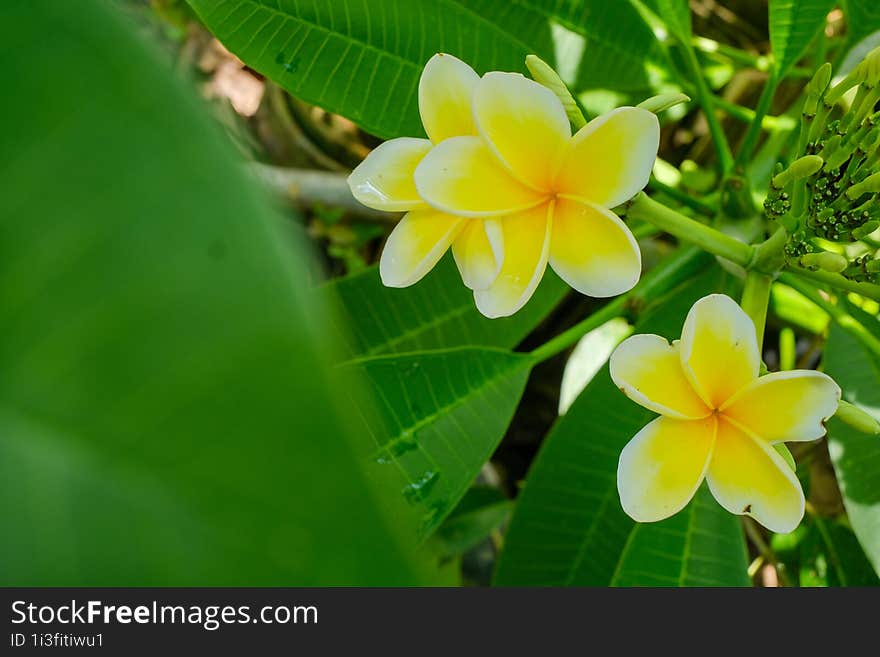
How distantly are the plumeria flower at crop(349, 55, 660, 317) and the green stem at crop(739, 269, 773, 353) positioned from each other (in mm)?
196

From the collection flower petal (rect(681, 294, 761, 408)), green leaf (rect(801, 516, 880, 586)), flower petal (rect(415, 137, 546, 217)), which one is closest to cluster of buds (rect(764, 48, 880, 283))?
flower petal (rect(681, 294, 761, 408))

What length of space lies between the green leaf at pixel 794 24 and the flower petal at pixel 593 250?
447mm

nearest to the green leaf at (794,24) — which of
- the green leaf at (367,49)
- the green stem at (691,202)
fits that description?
the green stem at (691,202)

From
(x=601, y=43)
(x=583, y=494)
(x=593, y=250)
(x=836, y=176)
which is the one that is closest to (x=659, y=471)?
(x=593, y=250)

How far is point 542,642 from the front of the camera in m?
0.71

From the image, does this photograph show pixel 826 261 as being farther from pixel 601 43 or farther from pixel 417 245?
pixel 601 43

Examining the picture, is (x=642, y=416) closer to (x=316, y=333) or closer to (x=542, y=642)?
(x=542, y=642)

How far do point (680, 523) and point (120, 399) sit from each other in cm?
74

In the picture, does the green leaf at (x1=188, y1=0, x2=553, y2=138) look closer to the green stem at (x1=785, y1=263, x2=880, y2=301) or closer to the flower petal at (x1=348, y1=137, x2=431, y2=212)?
the flower petal at (x1=348, y1=137, x2=431, y2=212)

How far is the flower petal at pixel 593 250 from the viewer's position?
19.7 inches

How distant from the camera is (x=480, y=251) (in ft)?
1.71

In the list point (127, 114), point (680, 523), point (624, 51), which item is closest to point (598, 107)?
point (624, 51)

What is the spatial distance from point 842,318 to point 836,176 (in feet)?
0.93

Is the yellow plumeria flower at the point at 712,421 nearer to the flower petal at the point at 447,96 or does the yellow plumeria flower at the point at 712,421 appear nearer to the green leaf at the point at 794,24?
the flower petal at the point at 447,96
